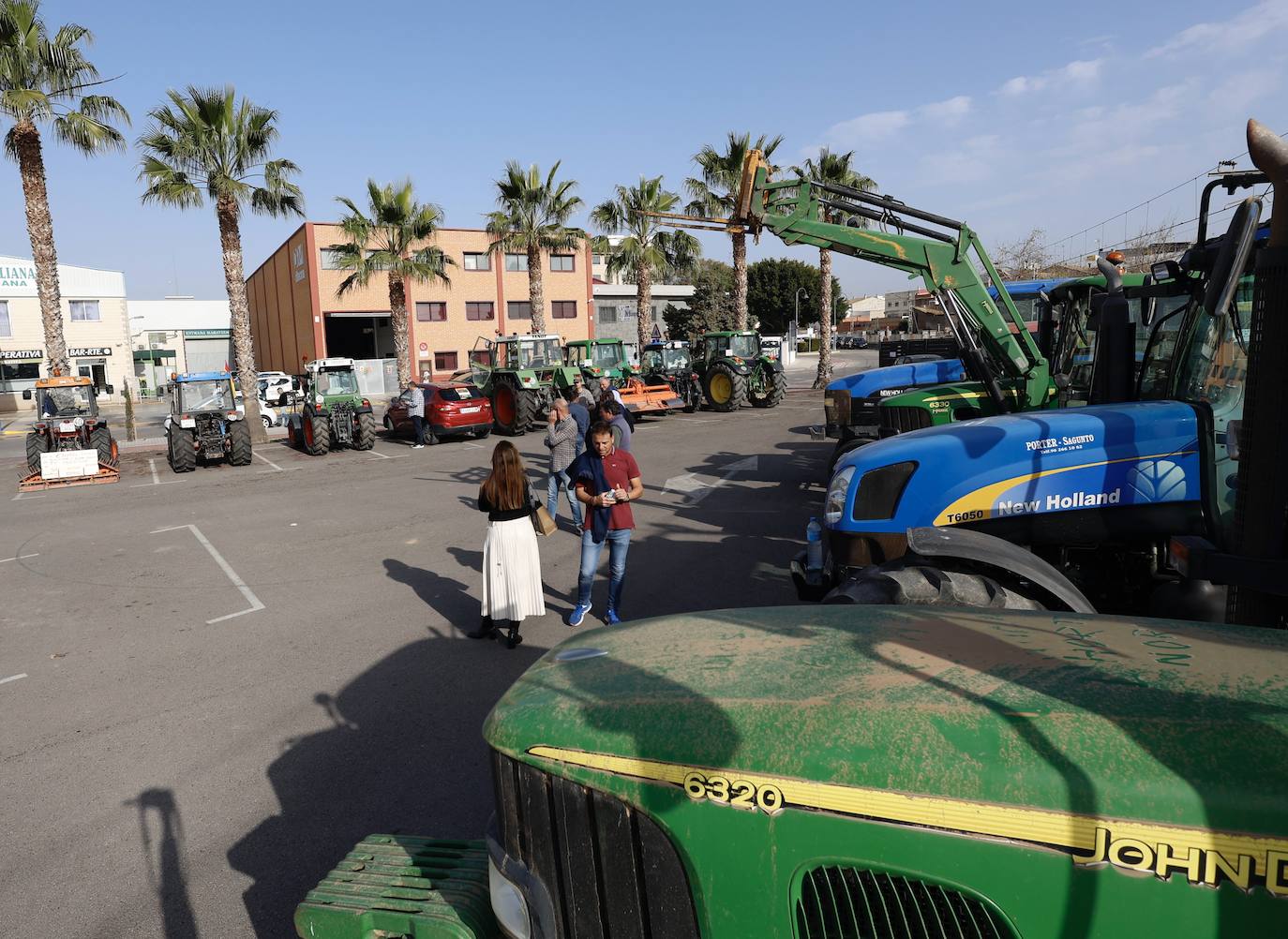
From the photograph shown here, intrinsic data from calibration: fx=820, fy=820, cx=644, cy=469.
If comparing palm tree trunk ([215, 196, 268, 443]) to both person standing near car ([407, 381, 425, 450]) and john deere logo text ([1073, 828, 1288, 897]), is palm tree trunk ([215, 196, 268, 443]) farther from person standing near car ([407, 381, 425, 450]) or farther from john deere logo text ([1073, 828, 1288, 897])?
john deere logo text ([1073, 828, 1288, 897])

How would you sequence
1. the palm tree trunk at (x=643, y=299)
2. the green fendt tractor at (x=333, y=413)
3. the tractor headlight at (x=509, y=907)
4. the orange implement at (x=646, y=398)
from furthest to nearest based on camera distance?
the palm tree trunk at (x=643, y=299), the orange implement at (x=646, y=398), the green fendt tractor at (x=333, y=413), the tractor headlight at (x=509, y=907)

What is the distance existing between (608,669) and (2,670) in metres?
6.33

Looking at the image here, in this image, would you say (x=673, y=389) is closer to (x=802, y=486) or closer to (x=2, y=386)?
(x=802, y=486)

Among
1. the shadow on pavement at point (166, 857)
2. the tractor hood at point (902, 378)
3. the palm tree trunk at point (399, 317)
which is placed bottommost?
the shadow on pavement at point (166, 857)

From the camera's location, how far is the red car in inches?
774

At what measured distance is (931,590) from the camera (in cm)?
358

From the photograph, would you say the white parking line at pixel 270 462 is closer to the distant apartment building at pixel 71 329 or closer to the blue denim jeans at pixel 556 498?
the blue denim jeans at pixel 556 498

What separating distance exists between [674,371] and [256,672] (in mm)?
21954

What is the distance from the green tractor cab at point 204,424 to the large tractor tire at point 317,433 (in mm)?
1434

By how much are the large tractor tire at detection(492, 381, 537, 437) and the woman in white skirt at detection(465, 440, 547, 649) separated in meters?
15.1

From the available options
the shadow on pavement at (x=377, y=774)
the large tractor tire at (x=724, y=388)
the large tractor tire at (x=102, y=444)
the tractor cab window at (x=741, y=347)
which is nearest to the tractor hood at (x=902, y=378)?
the shadow on pavement at (x=377, y=774)

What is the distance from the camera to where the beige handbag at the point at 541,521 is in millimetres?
6359

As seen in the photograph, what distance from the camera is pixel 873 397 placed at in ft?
40.4

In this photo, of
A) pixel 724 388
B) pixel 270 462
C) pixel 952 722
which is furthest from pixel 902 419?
pixel 724 388
